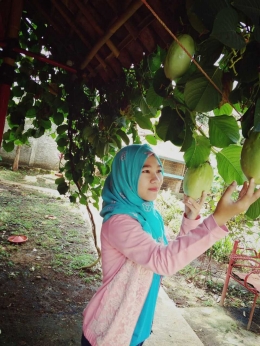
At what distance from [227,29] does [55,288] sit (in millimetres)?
3106

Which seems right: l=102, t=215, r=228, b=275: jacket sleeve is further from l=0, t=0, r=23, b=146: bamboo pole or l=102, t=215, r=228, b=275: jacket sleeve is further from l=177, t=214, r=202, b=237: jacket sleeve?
l=0, t=0, r=23, b=146: bamboo pole

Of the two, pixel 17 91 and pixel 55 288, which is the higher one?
pixel 17 91

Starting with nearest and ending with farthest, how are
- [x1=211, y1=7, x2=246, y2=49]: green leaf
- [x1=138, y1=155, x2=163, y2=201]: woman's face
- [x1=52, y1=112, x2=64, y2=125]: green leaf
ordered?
[x1=211, y1=7, x2=246, y2=49]: green leaf → [x1=138, y1=155, x2=163, y2=201]: woman's face → [x1=52, y1=112, x2=64, y2=125]: green leaf

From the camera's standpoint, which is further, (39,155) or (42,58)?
(39,155)

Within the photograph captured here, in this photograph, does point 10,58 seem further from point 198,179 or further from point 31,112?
point 198,179

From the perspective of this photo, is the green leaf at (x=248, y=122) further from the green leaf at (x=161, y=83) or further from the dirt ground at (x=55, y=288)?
the dirt ground at (x=55, y=288)

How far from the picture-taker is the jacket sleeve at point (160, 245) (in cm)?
82

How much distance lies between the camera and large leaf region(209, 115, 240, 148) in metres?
0.77

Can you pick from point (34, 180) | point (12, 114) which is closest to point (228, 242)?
point (12, 114)

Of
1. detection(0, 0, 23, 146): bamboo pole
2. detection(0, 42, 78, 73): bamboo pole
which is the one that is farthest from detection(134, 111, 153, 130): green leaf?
detection(0, 0, 23, 146): bamboo pole

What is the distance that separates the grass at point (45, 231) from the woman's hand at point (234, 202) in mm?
2733

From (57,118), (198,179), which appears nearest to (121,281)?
(198,179)

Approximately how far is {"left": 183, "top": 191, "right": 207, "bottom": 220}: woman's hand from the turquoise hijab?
18 centimetres

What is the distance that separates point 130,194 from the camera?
49.3 inches
